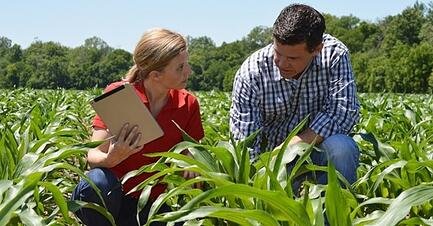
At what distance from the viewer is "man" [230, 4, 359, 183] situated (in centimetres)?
342

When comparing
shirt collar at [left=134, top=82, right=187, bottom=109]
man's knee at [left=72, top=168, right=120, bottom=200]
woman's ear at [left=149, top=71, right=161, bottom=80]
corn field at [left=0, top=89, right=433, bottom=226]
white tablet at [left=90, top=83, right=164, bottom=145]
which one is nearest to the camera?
corn field at [left=0, top=89, right=433, bottom=226]

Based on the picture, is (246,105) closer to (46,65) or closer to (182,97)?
(182,97)

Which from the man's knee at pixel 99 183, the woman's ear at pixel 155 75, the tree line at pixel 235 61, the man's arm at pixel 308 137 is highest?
the woman's ear at pixel 155 75

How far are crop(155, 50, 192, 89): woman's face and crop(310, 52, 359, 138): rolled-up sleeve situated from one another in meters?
0.70

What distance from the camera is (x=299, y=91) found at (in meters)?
3.70

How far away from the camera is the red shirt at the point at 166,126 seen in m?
3.39

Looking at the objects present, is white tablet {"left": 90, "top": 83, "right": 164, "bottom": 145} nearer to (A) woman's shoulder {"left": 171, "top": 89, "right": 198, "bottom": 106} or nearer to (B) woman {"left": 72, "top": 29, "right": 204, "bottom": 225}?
(B) woman {"left": 72, "top": 29, "right": 204, "bottom": 225}

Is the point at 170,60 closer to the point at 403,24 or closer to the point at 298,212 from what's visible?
the point at 298,212

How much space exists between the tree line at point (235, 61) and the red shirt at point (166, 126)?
4593 centimetres

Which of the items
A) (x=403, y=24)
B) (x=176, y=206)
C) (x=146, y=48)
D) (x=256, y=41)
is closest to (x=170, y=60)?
(x=146, y=48)

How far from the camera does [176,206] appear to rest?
3223 millimetres

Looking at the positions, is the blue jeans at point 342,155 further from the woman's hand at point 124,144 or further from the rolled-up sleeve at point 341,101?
the woman's hand at point 124,144

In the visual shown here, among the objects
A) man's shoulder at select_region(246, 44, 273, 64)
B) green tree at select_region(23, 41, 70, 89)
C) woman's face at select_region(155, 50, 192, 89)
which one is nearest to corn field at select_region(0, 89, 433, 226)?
woman's face at select_region(155, 50, 192, 89)

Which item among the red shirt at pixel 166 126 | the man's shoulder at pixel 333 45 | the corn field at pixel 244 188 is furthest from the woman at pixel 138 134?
the man's shoulder at pixel 333 45
